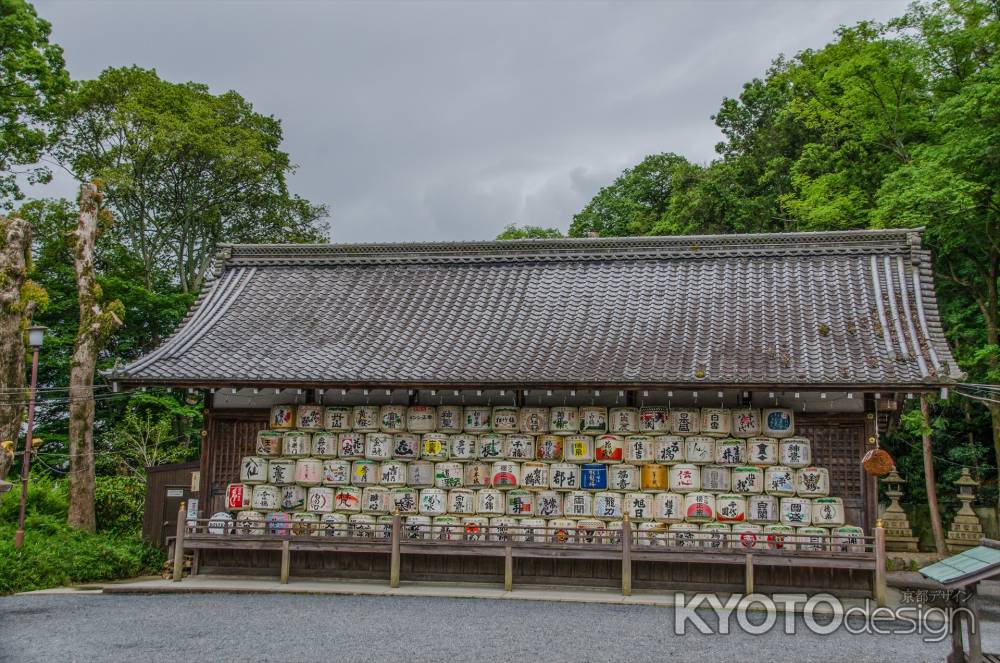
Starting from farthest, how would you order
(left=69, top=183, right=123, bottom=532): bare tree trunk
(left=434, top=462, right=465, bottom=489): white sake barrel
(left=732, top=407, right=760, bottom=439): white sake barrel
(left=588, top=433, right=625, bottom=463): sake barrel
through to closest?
(left=69, top=183, right=123, bottom=532): bare tree trunk, (left=434, top=462, right=465, bottom=489): white sake barrel, (left=588, top=433, right=625, bottom=463): sake barrel, (left=732, top=407, right=760, bottom=439): white sake barrel

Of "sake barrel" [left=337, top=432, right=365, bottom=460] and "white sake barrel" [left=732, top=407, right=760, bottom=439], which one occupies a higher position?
"white sake barrel" [left=732, top=407, right=760, bottom=439]

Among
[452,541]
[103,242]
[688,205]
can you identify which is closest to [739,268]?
[452,541]

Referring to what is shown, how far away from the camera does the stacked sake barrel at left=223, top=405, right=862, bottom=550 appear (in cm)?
1504

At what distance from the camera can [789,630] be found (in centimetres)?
1177

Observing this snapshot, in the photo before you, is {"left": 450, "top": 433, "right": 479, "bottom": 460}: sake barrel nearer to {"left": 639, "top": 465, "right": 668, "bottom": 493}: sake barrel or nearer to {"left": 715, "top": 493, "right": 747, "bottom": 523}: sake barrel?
{"left": 639, "top": 465, "right": 668, "bottom": 493}: sake barrel

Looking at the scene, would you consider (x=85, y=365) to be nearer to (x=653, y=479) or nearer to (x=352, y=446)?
(x=352, y=446)

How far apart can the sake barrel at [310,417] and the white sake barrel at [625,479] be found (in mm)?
6049

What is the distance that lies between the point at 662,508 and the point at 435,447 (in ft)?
15.0

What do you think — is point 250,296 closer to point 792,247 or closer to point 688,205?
point 792,247

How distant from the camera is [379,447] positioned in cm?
1652

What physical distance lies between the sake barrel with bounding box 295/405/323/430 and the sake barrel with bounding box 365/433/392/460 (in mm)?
1166

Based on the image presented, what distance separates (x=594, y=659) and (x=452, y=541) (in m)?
5.48

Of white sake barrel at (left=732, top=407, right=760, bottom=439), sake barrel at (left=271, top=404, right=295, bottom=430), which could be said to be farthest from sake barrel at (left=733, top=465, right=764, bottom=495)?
sake barrel at (left=271, top=404, right=295, bottom=430)

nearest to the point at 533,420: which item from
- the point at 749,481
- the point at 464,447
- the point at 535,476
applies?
the point at 535,476
